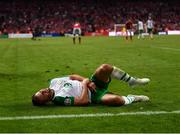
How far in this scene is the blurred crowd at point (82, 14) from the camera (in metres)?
79.3

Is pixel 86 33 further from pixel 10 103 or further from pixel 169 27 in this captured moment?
pixel 10 103

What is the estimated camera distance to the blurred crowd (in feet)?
260

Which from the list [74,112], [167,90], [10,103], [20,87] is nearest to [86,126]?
[74,112]

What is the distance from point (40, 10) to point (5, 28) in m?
7.63

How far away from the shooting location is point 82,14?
272 feet

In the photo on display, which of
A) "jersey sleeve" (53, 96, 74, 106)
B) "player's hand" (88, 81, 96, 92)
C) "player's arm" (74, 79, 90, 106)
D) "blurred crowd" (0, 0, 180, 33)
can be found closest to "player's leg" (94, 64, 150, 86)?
"player's hand" (88, 81, 96, 92)

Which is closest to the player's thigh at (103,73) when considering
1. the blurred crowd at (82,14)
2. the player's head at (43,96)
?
the player's head at (43,96)

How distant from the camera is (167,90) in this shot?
11.5 m

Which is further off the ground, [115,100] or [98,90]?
[98,90]

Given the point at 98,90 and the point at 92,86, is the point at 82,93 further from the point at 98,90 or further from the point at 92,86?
the point at 98,90

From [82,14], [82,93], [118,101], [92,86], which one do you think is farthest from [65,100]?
[82,14]

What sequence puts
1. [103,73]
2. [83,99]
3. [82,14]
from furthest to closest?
[82,14] < [103,73] < [83,99]

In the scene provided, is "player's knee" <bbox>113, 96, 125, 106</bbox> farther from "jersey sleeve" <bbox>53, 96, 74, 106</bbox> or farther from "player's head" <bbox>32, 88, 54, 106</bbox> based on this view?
"player's head" <bbox>32, 88, 54, 106</bbox>

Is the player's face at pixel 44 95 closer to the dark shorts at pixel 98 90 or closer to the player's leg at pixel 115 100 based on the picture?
the dark shorts at pixel 98 90
